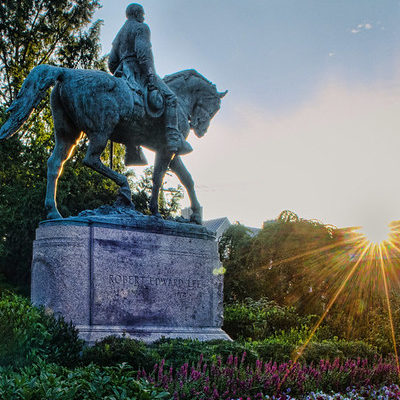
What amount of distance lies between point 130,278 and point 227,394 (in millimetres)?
3113

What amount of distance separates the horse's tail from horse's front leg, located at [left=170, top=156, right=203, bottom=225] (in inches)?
103

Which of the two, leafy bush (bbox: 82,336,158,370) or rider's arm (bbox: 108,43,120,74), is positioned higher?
rider's arm (bbox: 108,43,120,74)

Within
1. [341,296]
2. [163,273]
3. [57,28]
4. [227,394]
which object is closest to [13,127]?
[163,273]

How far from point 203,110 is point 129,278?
3.62 metres

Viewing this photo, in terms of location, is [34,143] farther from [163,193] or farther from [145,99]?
[145,99]

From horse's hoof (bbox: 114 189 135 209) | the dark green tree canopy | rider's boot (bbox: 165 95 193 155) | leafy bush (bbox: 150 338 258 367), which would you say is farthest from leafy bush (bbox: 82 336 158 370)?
the dark green tree canopy

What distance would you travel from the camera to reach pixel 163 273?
789 centimetres

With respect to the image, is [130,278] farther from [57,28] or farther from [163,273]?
[57,28]

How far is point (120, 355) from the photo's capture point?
18.6ft

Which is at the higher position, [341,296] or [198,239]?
[198,239]

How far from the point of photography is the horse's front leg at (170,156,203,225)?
912cm

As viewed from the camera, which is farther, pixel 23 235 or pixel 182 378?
pixel 23 235

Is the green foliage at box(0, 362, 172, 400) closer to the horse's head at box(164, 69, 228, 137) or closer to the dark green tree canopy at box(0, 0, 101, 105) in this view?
the horse's head at box(164, 69, 228, 137)

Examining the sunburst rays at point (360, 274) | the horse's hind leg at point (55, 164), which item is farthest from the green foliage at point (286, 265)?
the horse's hind leg at point (55, 164)
